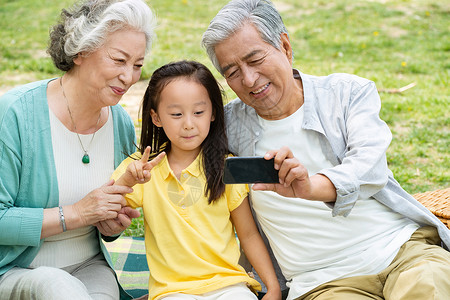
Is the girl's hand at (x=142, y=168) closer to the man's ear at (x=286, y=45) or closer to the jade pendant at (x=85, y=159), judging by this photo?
the jade pendant at (x=85, y=159)

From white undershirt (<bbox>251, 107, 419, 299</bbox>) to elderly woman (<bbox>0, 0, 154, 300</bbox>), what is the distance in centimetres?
75

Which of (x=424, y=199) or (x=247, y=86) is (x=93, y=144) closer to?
(x=247, y=86)

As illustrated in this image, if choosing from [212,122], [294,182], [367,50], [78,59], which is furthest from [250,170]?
[367,50]

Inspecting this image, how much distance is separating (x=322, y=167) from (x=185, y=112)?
72 centimetres

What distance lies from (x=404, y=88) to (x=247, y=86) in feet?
18.5

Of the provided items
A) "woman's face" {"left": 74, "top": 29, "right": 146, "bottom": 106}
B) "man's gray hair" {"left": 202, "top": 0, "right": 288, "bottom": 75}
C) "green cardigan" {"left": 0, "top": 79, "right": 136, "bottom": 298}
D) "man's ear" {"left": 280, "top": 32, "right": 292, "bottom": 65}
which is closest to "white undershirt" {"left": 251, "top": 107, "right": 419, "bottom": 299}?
"man's ear" {"left": 280, "top": 32, "right": 292, "bottom": 65}

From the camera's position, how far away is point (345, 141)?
2.74 metres

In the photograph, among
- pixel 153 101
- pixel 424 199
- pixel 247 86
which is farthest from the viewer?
pixel 424 199

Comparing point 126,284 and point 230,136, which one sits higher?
point 230,136

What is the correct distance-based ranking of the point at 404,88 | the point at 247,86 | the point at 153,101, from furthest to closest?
the point at 404,88 < the point at 153,101 < the point at 247,86

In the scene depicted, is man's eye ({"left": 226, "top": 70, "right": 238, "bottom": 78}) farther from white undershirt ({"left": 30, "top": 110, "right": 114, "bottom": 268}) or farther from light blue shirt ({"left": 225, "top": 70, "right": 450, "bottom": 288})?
white undershirt ({"left": 30, "top": 110, "right": 114, "bottom": 268})

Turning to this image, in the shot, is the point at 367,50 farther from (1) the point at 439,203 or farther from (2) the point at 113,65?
(2) the point at 113,65

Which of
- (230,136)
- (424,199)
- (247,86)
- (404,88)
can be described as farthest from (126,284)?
(404,88)

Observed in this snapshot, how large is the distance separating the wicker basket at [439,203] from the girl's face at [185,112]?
1.45 meters
